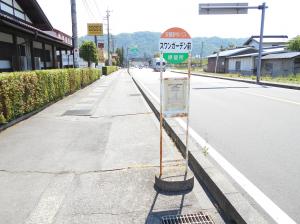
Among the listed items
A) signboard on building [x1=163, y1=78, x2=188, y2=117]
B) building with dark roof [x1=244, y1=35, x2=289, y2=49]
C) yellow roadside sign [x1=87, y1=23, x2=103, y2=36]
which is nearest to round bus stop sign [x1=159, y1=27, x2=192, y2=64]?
signboard on building [x1=163, y1=78, x2=188, y2=117]

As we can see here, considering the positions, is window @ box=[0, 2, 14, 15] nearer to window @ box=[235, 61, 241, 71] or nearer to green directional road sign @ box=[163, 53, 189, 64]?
green directional road sign @ box=[163, 53, 189, 64]

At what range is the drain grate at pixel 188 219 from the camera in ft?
10.8

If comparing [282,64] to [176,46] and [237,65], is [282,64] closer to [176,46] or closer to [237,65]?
[237,65]

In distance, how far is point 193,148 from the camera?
540cm

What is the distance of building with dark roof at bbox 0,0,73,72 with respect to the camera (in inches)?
518

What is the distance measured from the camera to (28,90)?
29.5 feet

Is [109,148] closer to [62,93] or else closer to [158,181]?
[158,181]

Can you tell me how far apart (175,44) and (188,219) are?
221 cm

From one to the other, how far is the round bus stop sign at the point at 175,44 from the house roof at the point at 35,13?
16.4 metres

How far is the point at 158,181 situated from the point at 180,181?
30 centimetres

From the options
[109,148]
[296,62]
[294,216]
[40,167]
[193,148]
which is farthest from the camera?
[296,62]

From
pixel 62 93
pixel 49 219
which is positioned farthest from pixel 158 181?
pixel 62 93

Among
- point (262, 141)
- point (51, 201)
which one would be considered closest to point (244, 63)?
point (262, 141)

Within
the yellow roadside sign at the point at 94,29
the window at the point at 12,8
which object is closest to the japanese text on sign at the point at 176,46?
the window at the point at 12,8
